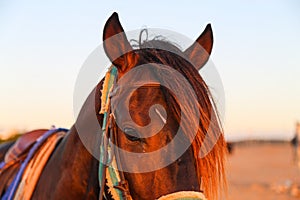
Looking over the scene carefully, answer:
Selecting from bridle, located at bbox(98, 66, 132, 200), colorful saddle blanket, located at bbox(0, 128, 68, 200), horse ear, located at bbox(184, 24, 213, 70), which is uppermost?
horse ear, located at bbox(184, 24, 213, 70)

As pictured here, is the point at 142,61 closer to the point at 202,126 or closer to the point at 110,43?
the point at 110,43

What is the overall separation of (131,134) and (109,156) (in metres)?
0.24

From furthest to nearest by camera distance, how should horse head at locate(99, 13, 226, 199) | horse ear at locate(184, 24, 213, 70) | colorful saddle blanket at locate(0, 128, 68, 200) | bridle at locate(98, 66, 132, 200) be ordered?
colorful saddle blanket at locate(0, 128, 68, 200) → horse ear at locate(184, 24, 213, 70) → bridle at locate(98, 66, 132, 200) → horse head at locate(99, 13, 226, 199)

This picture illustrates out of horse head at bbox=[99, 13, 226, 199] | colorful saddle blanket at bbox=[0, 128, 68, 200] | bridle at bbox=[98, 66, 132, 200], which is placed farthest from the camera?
colorful saddle blanket at bbox=[0, 128, 68, 200]

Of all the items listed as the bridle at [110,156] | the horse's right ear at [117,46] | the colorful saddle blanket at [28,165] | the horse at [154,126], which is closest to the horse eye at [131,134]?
the horse at [154,126]

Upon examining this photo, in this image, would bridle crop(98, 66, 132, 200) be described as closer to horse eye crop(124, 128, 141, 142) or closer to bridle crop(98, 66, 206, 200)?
bridle crop(98, 66, 206, 200)

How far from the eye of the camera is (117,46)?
239cm

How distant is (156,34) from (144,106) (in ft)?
1.87

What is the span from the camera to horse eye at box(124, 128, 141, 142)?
2152 millimetres

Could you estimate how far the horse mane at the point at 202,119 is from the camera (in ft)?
7.24

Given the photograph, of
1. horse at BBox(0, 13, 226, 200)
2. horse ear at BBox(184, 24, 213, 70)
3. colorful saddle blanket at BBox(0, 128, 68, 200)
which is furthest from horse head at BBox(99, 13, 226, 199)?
colorful saddle blanket at BBox(0, 128, 68, 200)

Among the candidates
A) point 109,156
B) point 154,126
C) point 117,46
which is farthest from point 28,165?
point 154,126

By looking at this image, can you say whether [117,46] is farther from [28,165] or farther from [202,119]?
[28,165]

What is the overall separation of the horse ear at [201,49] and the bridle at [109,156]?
401 millimetres
